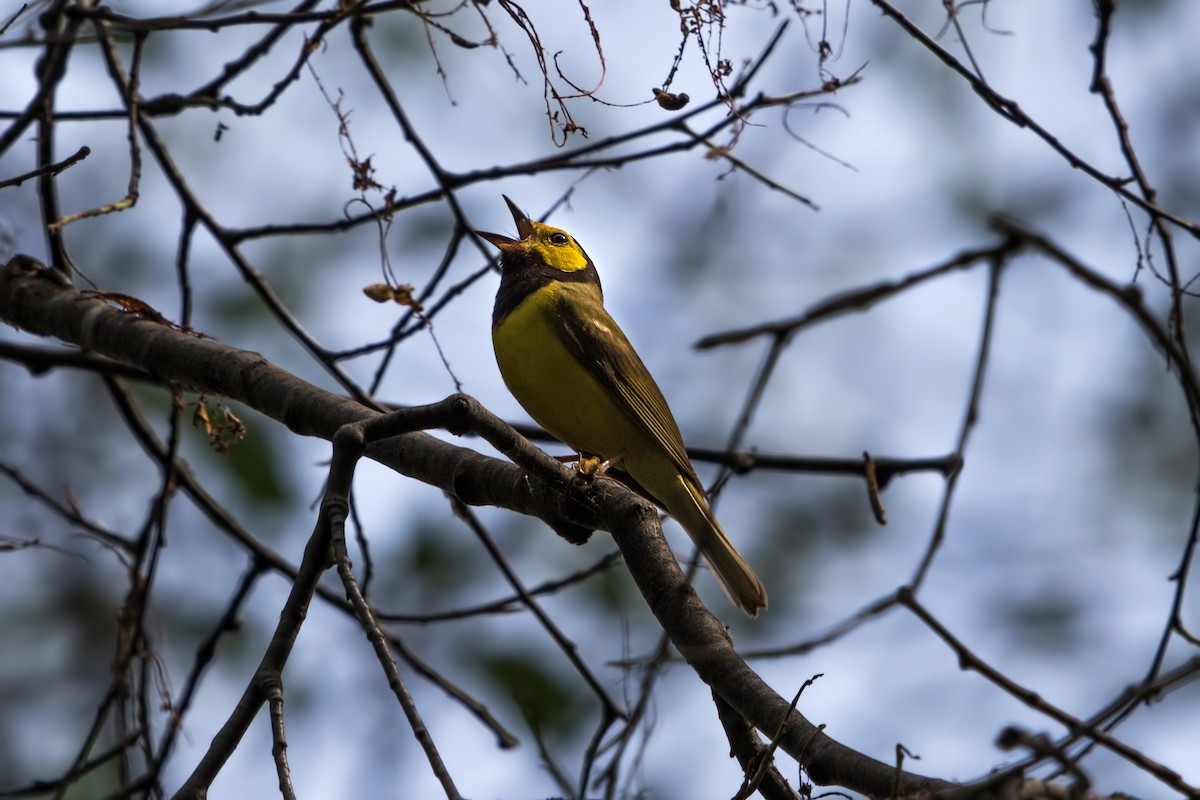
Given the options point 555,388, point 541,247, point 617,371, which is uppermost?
point 541,247

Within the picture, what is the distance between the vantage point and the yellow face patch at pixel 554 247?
6387mm

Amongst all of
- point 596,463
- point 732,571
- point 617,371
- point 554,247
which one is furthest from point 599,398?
point 554,247

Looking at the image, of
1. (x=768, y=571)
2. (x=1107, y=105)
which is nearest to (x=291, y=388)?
(x=1107, y=105)

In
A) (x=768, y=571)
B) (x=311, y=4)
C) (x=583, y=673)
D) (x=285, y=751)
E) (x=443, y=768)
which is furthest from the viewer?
(x=768, y=571)

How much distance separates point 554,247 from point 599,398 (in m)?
1.49

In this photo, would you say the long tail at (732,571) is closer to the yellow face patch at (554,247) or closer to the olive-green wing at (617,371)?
the olive-green wing at (617,371)

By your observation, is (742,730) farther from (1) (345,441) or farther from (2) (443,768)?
(1) (345,441)

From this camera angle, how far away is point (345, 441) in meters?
2.98

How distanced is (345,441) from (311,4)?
80.9 inches

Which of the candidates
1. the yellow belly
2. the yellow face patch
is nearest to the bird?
the yellow belly

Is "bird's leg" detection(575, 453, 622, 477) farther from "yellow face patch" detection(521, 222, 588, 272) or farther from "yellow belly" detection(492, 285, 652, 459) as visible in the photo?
"yellow face patch" detection(521, 222, 588, 272)

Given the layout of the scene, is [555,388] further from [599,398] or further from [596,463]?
[596,463]

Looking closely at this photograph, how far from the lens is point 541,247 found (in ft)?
21.1

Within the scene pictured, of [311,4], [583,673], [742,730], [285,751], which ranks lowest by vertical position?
[285,751]
